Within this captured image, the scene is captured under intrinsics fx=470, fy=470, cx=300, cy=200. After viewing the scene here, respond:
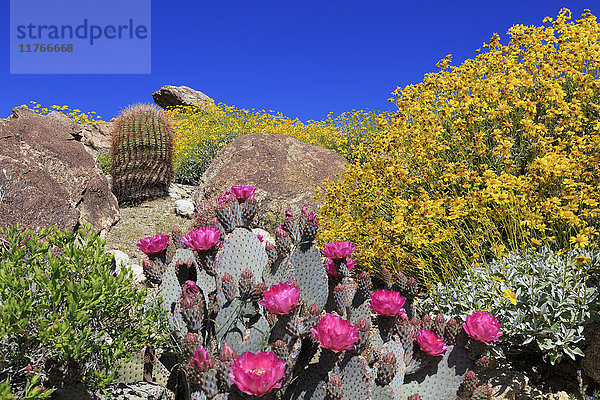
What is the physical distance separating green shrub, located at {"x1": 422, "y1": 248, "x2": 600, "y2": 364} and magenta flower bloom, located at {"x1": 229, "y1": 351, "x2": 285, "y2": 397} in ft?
6.49

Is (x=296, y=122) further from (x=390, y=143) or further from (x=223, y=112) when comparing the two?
(x=390, y=143)

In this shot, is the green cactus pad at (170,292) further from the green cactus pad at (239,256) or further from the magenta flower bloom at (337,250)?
the magenta flower bloom at (337,250)

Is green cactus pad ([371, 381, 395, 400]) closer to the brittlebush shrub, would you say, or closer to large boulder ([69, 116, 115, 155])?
the brittlebush shrub

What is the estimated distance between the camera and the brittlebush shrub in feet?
12.8

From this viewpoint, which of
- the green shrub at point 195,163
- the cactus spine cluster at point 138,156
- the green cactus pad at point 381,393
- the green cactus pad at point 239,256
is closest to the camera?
the green cactus pad at point 381,393

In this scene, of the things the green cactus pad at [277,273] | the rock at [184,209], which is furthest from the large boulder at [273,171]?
the green cactus pad at [277,273]

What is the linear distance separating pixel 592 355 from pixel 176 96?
74.3 ft

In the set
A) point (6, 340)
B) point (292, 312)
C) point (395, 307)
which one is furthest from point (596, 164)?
point (6, 340)

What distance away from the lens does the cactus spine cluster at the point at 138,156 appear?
403 inches

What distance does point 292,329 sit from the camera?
6.25 ft

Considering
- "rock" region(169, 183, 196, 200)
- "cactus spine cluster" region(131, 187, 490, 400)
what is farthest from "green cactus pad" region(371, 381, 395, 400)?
"rock" region(169, 183, 196, 200)

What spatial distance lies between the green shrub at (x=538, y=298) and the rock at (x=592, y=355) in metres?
0.11

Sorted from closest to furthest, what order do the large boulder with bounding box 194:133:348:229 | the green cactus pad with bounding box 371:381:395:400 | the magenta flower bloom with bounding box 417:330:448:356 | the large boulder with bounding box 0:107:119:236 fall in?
1. the green cactus pad with bounding box 371:381:395:400
2. the magenta flower bloom with bounding box 417:330:448:356
3. the large boulder with bounding box 0:107:119:236
4. the large boulder with bounding box 194:133:348:229

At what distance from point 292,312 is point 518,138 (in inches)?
159
